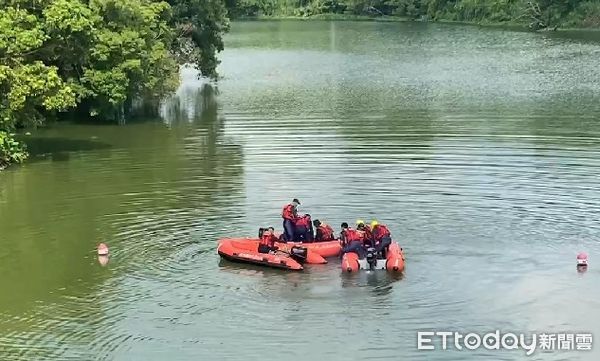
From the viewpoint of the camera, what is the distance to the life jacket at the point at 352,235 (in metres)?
25.1

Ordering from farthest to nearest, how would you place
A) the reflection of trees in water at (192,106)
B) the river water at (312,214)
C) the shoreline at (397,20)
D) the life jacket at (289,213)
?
Result: 1. the shoreline at (397,20)
2. the reflection of trees in water at (192,106)
3. the life jacket at (289,213)
4. the river water at (312,214)

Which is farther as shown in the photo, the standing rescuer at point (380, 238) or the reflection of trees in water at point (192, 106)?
the reflection of trees in water at point (192, 106)

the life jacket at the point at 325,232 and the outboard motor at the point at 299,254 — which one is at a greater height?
the life jacket at the point at 325,232

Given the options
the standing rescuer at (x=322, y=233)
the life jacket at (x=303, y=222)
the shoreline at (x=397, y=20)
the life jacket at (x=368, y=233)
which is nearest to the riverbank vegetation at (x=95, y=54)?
the life jacket at (x=303, y=222)

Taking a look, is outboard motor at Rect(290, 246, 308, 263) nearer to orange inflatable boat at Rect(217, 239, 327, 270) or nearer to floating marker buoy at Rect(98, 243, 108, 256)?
orange inflatable boat at Rect(217, 239, 327, 270)

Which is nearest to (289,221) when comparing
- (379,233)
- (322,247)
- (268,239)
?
(268,239)

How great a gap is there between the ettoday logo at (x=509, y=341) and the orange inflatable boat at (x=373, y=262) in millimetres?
A: 3842

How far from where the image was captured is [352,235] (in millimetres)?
25188

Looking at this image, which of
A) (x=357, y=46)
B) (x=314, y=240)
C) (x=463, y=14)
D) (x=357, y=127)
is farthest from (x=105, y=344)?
(x=463, y=14)

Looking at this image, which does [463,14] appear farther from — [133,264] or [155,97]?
[133,264]

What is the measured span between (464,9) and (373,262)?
112357mm

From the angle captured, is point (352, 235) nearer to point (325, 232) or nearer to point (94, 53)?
point (325, 232)

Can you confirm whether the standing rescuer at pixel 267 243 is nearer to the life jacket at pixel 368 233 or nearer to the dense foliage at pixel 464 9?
the life jacket at pixel 368 233

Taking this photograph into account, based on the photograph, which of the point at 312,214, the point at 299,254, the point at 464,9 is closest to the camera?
the point at 299,254
